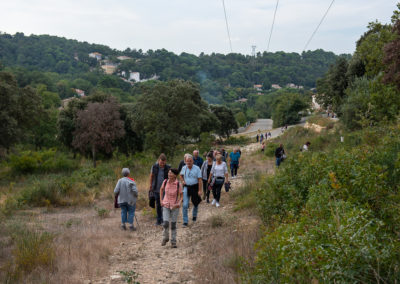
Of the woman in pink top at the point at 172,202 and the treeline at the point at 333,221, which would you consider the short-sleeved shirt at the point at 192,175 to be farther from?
the treeline at the point at 333,221

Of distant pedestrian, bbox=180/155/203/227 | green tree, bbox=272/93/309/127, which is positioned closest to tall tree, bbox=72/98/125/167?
distant pedestrian, bbox=180/155/203/227

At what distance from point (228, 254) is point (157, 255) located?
149 cm

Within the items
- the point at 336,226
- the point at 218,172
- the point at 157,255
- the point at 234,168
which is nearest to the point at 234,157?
the point at 234,168

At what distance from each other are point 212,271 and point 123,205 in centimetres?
378

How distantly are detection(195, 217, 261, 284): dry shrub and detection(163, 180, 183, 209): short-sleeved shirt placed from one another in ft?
3.13

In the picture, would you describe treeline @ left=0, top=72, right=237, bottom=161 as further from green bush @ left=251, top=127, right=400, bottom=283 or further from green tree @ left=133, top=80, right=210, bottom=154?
green bush @ left=251, top=127, right=400, bottom=283

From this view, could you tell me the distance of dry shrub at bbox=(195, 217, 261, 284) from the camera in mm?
4516

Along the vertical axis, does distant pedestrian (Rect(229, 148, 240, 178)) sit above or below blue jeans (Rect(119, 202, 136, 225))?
above

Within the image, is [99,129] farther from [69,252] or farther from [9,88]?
[69,252]

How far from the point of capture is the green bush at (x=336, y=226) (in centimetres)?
288

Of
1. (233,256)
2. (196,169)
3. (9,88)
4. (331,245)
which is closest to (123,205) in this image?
(196,169)

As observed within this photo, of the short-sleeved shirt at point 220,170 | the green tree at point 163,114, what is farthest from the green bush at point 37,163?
the short-sleeved shirt at point 220,170

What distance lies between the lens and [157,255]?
6.22m

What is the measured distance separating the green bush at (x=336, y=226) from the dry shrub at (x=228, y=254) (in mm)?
448
